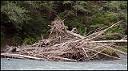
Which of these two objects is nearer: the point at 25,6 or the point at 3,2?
the point at 3,2

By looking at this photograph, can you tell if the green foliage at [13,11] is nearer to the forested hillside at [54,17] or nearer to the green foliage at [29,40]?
the forested hillside at [54,17]

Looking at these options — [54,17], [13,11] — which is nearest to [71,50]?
[13,11]

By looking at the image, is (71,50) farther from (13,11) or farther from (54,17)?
(54,17)

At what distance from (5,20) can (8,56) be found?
119 inches

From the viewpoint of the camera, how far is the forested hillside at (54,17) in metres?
14.2

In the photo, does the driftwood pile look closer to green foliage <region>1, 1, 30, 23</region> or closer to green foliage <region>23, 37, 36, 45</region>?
green foliage <region>1, 1, 30, 23</region>

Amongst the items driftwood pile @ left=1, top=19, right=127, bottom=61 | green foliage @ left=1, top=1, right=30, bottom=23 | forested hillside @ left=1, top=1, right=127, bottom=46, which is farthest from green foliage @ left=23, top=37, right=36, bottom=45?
driftwood pile @ left=1, top=19, right=127, bottom=61

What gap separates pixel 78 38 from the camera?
1245cm

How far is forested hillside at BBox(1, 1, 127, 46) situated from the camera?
1423 cm

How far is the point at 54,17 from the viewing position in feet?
55.9

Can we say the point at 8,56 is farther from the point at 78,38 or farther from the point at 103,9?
the point at 103,9

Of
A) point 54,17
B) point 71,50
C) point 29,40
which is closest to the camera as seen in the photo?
point 71,50

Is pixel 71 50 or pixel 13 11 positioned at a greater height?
pixel 13 11

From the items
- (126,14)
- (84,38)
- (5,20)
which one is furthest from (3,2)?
(126,14)
